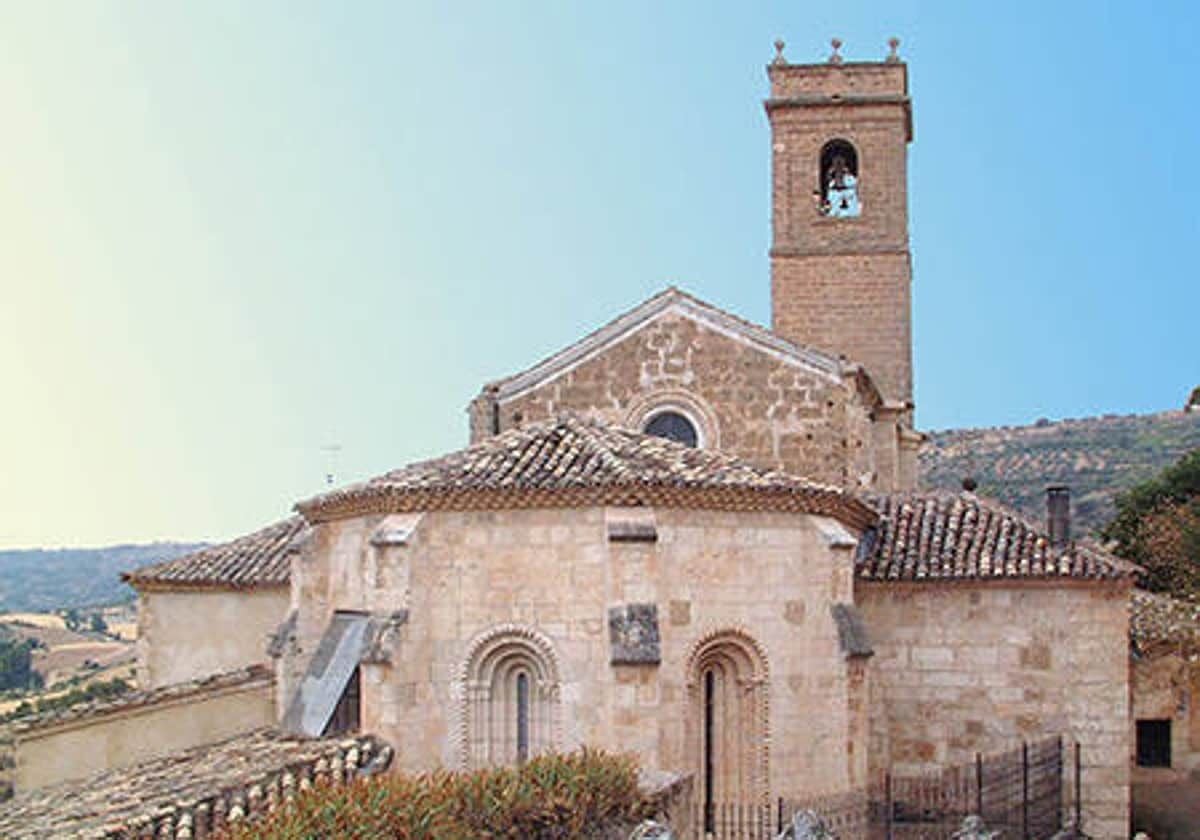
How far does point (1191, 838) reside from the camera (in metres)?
20.9

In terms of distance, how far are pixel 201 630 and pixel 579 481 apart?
1079cm

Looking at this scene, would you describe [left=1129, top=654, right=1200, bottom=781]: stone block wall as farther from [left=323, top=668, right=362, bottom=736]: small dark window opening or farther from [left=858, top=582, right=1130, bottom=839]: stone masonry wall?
[left=323, top=668, right=362, bottom=736]: small dark window opening

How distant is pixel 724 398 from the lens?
75.0ft

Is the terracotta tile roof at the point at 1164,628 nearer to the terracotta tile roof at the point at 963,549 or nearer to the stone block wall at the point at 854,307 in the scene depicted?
the terracotta tile roof at the point at 963,549

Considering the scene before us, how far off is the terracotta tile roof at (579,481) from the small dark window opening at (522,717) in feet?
6.67

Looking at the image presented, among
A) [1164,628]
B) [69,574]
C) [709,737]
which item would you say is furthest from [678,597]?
[69,574]

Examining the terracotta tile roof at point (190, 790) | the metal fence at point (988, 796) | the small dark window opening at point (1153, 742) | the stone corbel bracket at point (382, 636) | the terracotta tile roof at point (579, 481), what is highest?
the terracotta tile roof at point (579, 481)

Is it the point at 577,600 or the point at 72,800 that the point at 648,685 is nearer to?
the point at 577,600

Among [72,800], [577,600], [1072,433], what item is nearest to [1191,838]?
[577,600]

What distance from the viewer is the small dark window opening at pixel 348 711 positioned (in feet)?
54.6

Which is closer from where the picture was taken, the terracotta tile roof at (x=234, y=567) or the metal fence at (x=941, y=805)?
the metal fence at (x=941, y=805)

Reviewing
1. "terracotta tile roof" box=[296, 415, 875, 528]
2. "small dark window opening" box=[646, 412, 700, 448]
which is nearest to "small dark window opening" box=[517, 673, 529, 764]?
"terracotta tile roof" box=[296, 415, 875, 528]

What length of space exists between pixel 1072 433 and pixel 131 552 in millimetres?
99451

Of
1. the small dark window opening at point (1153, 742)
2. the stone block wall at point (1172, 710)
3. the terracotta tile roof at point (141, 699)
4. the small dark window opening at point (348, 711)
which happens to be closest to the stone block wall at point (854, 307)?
the stone block wall at point (1172, 710)
